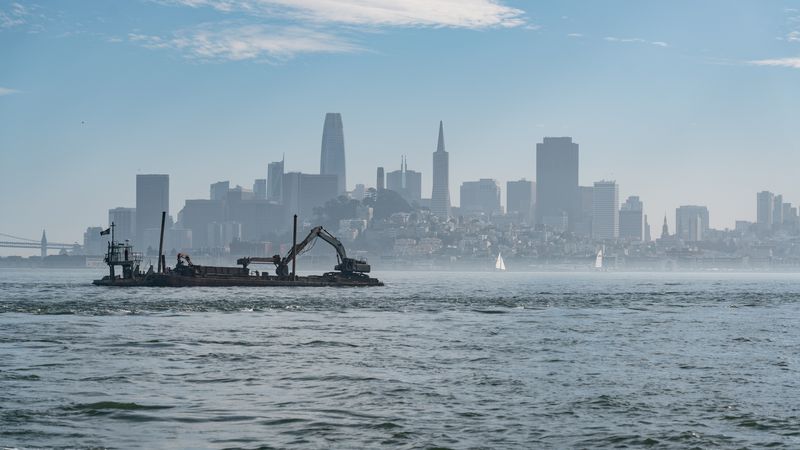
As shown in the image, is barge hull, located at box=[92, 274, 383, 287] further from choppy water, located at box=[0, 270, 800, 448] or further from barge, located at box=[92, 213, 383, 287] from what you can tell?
choppy water, located at box=[0, 270, 800, 448]

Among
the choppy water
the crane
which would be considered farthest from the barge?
the choppy water

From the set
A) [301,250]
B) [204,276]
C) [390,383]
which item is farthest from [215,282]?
[390,383]

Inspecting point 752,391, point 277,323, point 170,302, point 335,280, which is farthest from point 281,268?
point 752,391

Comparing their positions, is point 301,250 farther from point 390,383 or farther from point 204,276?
point 390,383

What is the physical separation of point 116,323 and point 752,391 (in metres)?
42.9

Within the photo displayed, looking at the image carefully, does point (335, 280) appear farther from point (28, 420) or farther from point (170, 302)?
point (28, 420)

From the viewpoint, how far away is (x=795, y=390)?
36812mm

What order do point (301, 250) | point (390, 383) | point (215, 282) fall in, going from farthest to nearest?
point (301, 250)
point (215, 282)
point (390, 383)

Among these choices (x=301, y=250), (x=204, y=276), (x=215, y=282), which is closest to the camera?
(x=215, y=282)

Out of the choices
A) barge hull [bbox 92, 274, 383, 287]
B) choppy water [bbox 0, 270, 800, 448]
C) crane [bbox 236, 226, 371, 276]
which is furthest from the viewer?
crane [bbox 236, 226, 371, 276]

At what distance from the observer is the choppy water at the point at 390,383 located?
89.9 feet

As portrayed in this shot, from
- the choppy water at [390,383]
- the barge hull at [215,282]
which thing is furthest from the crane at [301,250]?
the choppy water at [390,383]

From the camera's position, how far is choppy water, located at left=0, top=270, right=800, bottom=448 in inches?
1079

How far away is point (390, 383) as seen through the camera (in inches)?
1468
